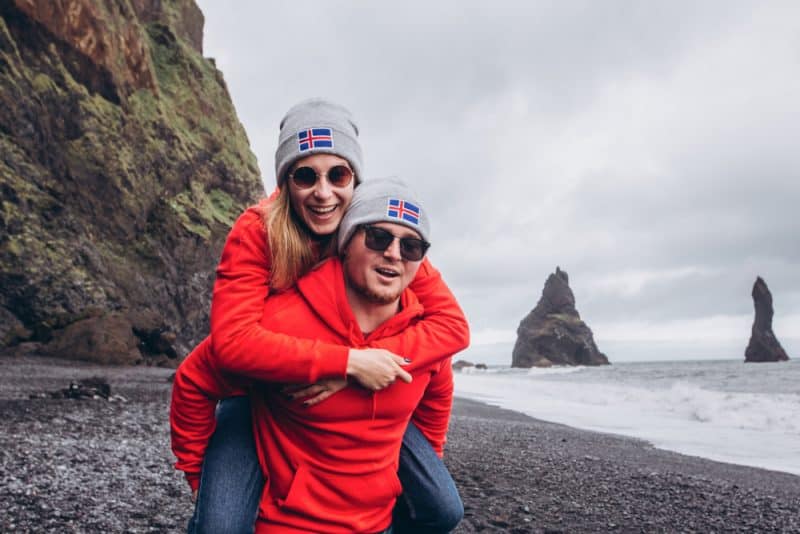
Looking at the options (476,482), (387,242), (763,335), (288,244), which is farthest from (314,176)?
(763,335)

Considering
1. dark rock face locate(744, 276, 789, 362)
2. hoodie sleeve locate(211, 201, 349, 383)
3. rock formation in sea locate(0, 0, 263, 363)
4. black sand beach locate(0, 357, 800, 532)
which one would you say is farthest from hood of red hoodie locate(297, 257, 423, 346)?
dark rock face locate(744, 276, 789, 362)

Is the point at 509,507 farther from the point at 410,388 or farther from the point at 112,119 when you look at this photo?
the point at 112,119

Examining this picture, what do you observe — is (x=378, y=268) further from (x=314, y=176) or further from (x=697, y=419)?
(x=697, y=419)

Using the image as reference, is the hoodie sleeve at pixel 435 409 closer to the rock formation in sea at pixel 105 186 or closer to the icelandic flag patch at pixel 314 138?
the icelandic flag patch at pixel 314 138

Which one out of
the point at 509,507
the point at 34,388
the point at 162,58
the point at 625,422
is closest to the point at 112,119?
the point at 162,58

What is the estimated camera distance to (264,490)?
2.37 m

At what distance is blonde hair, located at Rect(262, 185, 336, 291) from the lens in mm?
2467

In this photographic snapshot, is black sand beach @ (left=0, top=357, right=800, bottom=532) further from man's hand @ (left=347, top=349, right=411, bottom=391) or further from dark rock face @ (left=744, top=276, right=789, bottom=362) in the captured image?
dark rock face @ (left=744, top=276, right=789, bottom=362)

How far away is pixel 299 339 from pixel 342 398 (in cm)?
29

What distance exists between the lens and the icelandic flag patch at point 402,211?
2.49 metres

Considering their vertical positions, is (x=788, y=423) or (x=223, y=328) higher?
(x=223, y=328)

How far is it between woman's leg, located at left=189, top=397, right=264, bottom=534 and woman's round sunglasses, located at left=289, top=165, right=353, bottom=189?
107 cm

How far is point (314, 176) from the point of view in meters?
2.71

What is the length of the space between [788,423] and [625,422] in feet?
11.0
